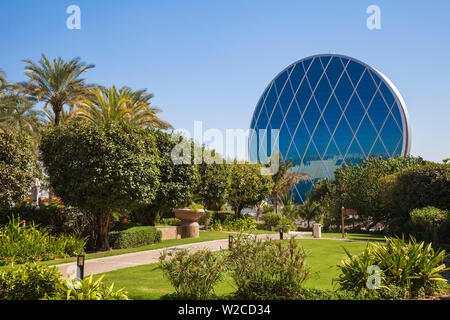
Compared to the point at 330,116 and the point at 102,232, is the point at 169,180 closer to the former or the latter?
the point at 102,232

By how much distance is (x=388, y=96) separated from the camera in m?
81.1

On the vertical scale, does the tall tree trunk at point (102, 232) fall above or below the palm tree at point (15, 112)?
below

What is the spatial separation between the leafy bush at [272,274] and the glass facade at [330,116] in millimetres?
77356

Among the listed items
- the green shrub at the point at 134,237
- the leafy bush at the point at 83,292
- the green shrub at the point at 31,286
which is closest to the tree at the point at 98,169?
the green shrub at the point at 134,237

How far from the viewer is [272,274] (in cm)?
778

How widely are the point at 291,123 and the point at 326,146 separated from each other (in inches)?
505

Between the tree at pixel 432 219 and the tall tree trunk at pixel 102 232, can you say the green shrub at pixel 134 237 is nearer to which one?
the tall tree trunk at pixel 102 232

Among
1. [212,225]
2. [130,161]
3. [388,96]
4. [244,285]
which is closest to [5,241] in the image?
[130,161]

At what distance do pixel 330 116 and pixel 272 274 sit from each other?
284ft

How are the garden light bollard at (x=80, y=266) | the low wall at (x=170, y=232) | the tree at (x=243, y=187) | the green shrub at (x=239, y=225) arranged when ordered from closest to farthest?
the garden light bollard at (x=80, y=266), the low wall at (x=170, y=232), the green shrub at (x=239, y=225), the tree at (x=243, y=187)

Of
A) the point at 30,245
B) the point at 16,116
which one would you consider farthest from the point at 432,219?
the point at 16,116

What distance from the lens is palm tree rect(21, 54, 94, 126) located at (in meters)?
28.2

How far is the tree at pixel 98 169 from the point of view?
53.7 ft

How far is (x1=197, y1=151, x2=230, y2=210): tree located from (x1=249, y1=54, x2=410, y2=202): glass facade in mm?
57131
